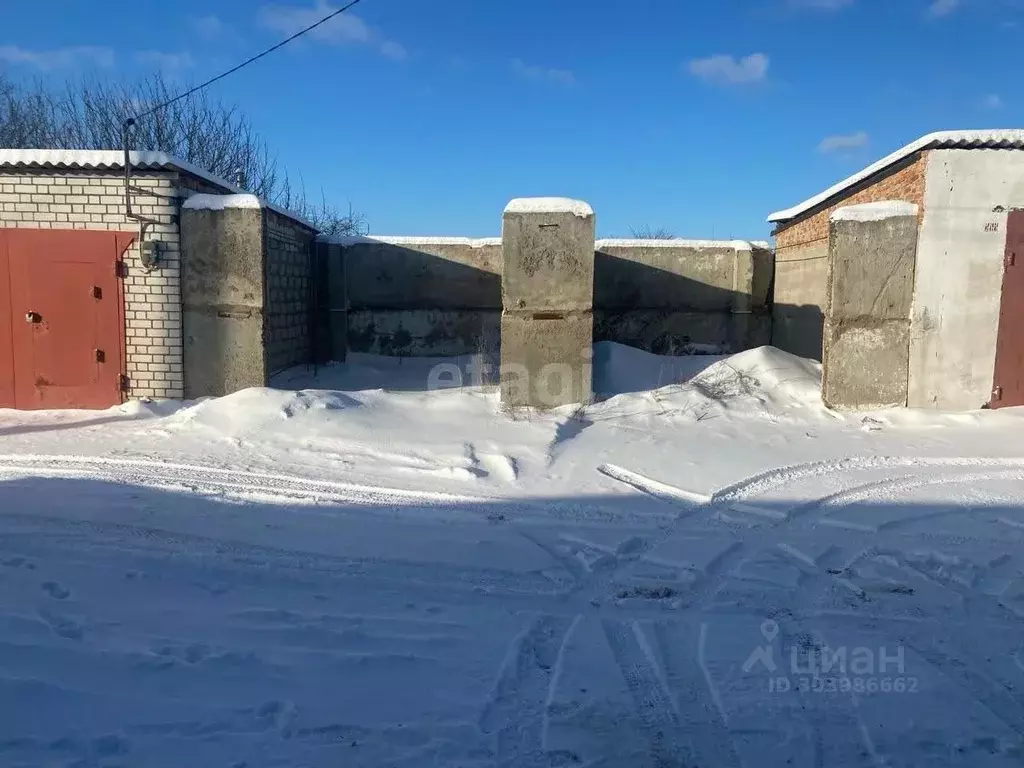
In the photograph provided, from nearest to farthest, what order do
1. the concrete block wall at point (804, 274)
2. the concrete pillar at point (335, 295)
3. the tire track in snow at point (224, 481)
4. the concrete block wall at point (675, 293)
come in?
the tire track in snow at point (224, 481), the concrete block wall at point (804, 274), the concrete pillar at point (335, 295), the concrete block wall at point (675, 293)

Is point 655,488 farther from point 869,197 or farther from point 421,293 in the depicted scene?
point 421,293

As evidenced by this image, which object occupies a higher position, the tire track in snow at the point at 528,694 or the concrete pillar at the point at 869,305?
the concrete pillar at the point at 869,305

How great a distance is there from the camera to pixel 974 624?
321 centimetres

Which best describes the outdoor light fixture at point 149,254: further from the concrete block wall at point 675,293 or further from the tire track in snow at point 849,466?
the concrete block wall at point 675,293

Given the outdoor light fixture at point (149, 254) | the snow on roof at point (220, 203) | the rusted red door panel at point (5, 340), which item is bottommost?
the rusted red door panel at point (5, 340)

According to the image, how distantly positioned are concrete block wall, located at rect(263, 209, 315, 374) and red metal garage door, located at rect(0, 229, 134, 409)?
1.62 m

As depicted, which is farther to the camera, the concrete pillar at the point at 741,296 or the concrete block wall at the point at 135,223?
the concrete pillar at the point at 741,296

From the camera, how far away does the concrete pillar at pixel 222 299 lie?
748 centimetres

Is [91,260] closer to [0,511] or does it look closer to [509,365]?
[0,511]

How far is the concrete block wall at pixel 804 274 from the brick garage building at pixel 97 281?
729 centimetres

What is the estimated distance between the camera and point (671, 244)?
11.4 m

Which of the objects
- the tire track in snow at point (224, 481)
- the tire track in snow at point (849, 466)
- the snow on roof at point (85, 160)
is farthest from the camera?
the snow on roof at point (85, 160)

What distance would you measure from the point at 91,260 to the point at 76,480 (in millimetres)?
3439

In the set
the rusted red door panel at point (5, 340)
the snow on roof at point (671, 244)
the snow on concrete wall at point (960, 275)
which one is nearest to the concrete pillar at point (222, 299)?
the rusted red door panel at point (5, 340)
